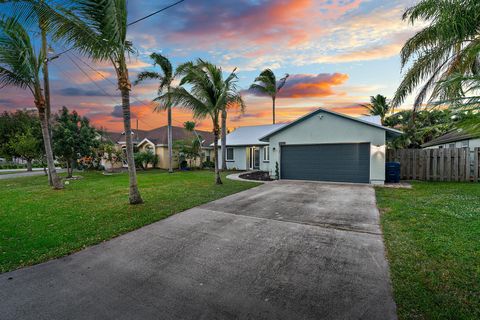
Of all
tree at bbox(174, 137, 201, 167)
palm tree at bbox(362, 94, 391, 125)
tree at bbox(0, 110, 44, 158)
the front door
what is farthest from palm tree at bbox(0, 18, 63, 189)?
palm tree at bbox(362, 94, 391, 125)

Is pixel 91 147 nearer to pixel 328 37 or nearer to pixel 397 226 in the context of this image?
pixel 328 37

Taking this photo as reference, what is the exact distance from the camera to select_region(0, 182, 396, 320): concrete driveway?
2.44 m

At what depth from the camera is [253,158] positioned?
20.8 meters

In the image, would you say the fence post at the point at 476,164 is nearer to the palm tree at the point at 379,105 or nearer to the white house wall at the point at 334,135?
the white house wall at the point at 334,135

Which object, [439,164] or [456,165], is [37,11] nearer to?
[439,164]

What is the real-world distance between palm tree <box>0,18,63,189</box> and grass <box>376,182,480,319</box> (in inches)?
495

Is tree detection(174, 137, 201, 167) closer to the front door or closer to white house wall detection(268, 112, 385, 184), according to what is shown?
the front door

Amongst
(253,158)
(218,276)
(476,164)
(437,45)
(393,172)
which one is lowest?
(218,276)

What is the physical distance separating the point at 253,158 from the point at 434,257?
17525mm

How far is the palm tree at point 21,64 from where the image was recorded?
338 inches

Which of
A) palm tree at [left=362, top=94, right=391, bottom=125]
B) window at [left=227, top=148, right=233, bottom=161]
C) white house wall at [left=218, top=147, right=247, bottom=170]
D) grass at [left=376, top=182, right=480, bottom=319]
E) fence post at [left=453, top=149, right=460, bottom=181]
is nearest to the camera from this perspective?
grass at [left=376, top=182, right=480, bottom=319]

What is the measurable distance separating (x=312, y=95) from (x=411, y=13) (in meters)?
11.5

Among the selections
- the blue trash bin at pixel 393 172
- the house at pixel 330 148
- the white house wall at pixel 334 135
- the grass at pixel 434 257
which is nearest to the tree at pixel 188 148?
the house at pixel 330 148

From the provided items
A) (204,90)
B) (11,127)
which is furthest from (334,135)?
(11,127)
